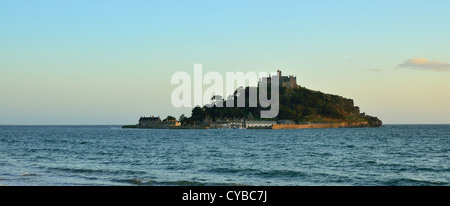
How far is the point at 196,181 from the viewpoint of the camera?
27.2 metres

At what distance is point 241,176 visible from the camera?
30578 mm
